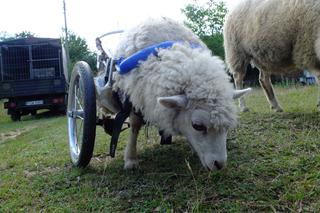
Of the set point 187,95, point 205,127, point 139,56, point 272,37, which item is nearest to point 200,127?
point 205,127

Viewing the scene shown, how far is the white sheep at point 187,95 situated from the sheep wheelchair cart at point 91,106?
115 millimetres

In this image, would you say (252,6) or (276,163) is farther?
(252,6)

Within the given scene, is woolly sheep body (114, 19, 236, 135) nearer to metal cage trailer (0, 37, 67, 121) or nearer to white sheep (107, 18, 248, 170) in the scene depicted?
white sheep (107, 18, 248, 170)

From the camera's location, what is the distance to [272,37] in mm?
5781

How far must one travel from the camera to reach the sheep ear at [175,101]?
3082 mm

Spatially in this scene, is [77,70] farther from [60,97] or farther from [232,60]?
[60,97]

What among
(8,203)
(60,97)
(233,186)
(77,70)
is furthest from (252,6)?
(60,97)

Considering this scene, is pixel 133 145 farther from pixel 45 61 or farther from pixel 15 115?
pixel 15 115

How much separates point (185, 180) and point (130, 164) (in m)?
0.77

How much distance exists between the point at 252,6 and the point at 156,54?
3.49 metres

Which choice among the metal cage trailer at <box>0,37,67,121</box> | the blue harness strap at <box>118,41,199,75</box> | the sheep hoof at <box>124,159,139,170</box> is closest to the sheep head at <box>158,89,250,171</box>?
the blue harness strap at <box>118,41,199,75</box>

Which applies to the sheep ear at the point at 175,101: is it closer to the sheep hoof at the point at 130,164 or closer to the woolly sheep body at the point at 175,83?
the woolly sheep body at the point at 175,83

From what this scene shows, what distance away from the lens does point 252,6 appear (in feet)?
21.1

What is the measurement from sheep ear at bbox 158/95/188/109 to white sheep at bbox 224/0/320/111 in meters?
2.80
